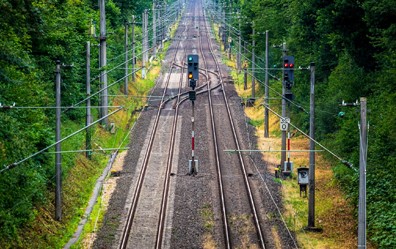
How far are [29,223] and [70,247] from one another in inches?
60.7

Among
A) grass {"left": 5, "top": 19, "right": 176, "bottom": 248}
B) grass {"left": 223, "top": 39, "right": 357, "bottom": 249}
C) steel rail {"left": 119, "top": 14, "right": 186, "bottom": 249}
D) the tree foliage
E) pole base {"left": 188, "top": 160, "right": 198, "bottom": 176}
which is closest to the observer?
the tree foliage

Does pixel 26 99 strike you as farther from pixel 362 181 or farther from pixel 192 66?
pixel 362 181

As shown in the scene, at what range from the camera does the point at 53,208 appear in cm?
2708

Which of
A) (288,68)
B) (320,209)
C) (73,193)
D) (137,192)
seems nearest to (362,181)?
(320,209)

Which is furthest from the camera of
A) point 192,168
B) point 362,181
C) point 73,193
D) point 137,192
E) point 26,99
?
point 192,168

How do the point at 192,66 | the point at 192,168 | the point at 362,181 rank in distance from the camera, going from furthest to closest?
the point at 192,168 < the point at 192,66 < the point at 362,181

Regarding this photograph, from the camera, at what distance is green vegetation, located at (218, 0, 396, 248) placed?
2525cm

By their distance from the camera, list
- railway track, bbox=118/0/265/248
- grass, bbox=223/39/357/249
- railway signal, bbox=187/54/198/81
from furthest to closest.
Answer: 1. railway signal, bbox=187/54/198/81
2. railway track, bbox=118/0/265/248
3. grass, bbox=223/39/357/249

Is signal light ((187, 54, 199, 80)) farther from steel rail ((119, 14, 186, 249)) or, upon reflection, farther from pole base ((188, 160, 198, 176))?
steel rail ((119, 14, 186, 249))

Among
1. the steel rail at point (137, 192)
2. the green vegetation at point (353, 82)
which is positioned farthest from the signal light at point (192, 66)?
the green vegetation at point (353, 82)

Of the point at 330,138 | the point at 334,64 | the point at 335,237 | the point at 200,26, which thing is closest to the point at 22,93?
the point at 335,237

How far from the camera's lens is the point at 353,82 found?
110ft

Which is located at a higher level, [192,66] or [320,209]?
[192,66]

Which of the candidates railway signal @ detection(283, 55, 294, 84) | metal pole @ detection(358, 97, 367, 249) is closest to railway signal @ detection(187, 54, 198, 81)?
railway signal @ detection(283, 55, 294, 84)
